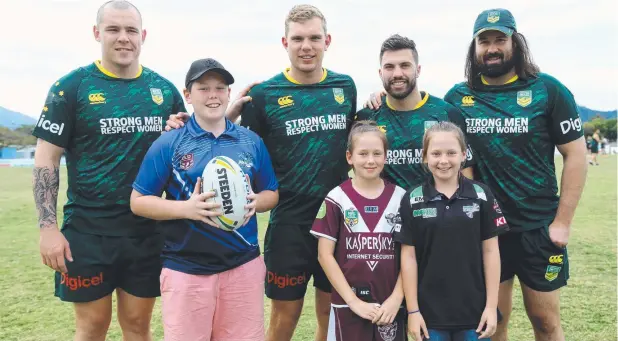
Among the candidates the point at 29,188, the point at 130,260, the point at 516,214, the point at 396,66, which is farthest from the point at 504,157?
the point at 29,188

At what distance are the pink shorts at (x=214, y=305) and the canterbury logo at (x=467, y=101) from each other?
2030 millimetres

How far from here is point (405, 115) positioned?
12.5ft

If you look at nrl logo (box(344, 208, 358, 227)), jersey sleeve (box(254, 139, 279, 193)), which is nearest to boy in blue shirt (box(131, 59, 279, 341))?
jersey sleeve (box(254, 139, 279, 193))

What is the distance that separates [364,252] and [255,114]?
1.48 m

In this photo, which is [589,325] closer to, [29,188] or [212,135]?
[212,135]

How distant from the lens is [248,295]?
3262mm

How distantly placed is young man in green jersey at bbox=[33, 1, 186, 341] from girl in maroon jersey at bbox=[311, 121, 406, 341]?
1428 millimetres

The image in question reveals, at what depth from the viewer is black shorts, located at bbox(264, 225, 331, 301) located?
13.2 ft

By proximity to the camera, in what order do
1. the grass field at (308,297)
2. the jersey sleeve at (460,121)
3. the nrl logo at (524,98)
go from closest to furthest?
1. the jersey sleeve at (460,121)
2. the nrl logo at (524,98)
3. the grass field at (308,297)

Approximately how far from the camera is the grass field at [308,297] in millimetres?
5227

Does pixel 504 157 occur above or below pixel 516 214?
above

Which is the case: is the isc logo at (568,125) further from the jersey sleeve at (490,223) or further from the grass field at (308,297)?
the grass field at (308,297)

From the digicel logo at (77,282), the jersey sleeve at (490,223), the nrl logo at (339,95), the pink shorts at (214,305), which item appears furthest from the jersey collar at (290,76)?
the digicel logo at (77,282)

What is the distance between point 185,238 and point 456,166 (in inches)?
71.4
